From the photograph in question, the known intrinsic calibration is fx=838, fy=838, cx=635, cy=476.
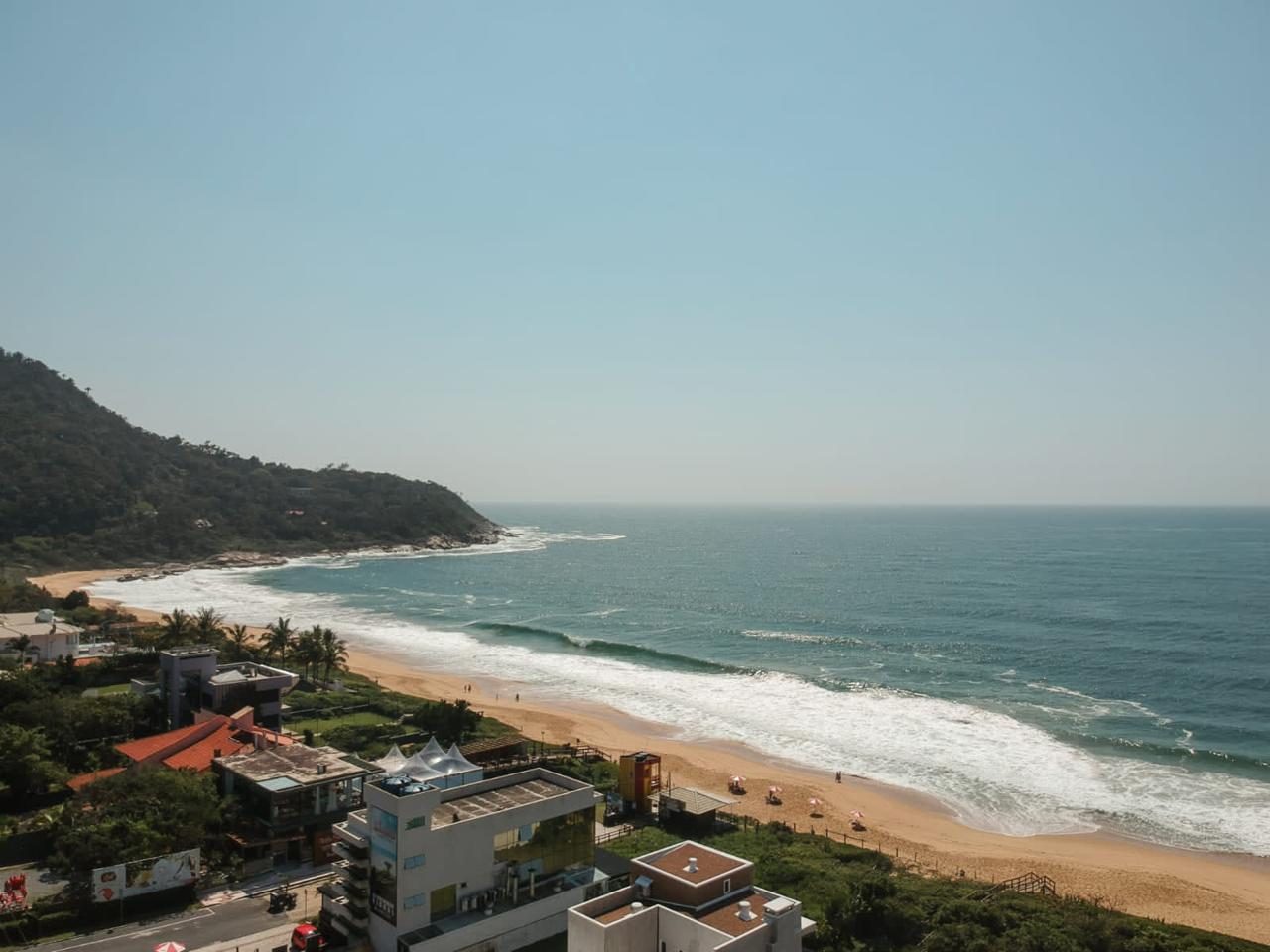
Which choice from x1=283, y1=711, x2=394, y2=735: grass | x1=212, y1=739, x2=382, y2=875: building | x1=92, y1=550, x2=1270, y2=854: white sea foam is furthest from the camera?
x1=283, y1=711, x2=394, y2=735: grass

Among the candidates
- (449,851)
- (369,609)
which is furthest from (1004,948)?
(369,609)

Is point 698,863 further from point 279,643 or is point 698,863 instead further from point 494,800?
point 279,643

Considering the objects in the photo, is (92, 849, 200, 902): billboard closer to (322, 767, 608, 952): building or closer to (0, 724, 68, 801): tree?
(322, 767, 608, 952): building

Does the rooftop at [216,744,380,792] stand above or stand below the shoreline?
above

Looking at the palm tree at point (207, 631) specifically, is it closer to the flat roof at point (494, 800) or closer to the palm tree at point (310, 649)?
the palm tree at point (310, 649)

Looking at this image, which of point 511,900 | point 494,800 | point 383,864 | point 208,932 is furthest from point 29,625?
point 511,900

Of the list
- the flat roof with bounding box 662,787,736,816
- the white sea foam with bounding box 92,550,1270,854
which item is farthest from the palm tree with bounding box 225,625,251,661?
the flat roof with bounding box 662,787,736,816
